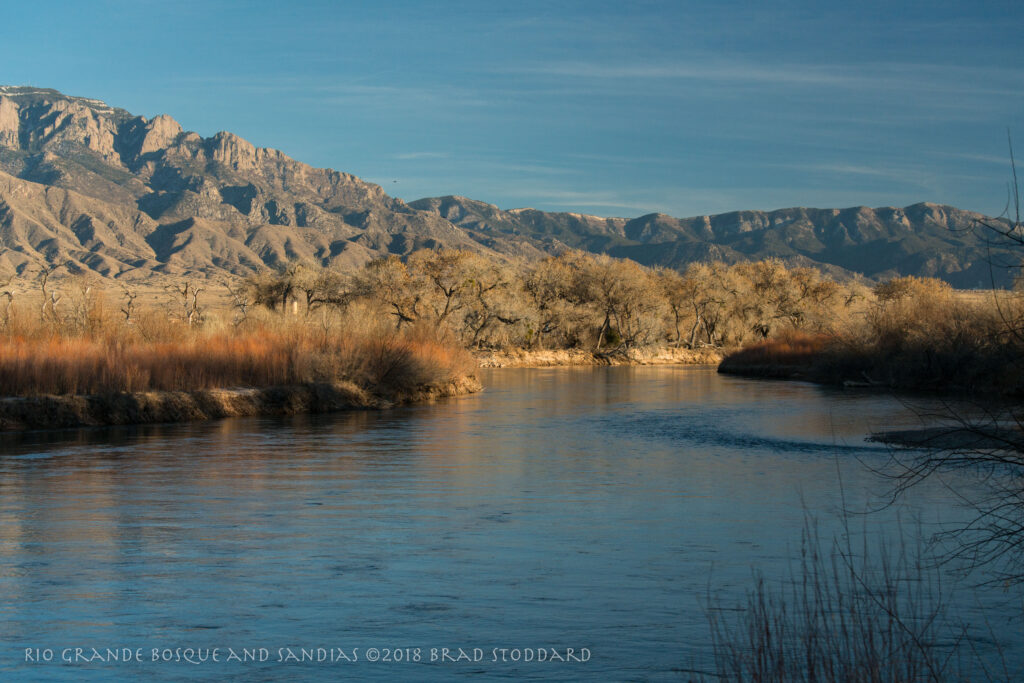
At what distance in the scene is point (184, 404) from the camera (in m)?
28.4

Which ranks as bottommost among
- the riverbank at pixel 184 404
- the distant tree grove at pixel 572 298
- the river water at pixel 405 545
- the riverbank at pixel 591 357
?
the river water at pixel 405 545

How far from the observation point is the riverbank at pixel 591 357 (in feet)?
239

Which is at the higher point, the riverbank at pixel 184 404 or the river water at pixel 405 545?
the riverbank at pixel 184 404

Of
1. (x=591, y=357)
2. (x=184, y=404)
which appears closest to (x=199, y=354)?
(x=184, y=404)

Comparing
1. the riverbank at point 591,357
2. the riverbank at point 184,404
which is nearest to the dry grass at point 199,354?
the riverbank at point 184,404

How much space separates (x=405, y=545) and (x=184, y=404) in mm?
18543

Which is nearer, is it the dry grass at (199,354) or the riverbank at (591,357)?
the dry grass at (199,354)

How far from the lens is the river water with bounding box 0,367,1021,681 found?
8078mm

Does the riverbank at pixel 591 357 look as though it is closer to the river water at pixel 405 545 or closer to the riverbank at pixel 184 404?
the riverbank at pixel 184 404

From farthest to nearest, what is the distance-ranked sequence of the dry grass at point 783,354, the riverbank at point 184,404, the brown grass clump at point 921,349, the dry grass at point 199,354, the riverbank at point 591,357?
1. the riverbank at point 591,357
2. the dry grass at point 783,354
3. the brown grass clump at point 921,349
4. the dry grass at point 199,354
5. the riverbank at point 184,404

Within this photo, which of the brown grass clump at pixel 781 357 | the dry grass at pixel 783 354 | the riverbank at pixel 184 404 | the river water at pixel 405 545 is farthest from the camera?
the dry grass at pixel 783 354

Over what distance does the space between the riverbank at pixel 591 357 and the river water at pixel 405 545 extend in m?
47.2

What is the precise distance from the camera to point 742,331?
97938 mm

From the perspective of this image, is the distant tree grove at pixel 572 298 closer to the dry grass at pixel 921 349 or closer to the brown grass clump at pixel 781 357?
the brown grass clump at pixel 781 357
